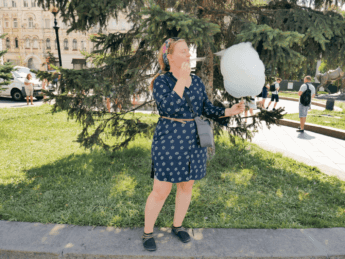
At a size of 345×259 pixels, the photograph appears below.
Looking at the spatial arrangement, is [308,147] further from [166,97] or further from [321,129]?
[166,97]

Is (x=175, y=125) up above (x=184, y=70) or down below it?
below

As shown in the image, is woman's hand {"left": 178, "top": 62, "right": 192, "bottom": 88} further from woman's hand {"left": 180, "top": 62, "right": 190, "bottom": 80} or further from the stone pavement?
the stone pavement

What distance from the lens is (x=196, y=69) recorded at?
5051 mm

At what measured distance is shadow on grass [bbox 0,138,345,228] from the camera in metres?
3.20

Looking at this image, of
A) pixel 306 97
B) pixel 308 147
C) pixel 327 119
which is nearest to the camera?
pixel 308 147

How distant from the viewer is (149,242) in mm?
2672

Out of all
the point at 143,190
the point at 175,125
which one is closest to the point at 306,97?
the point at 143,190

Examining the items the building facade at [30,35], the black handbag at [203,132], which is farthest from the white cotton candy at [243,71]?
the building facade at [30,35]

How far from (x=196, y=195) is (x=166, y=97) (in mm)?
2050

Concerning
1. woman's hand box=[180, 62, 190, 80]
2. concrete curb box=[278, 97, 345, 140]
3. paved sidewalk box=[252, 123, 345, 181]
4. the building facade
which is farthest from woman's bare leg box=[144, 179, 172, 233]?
the building facade

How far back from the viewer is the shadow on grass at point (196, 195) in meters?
3.20

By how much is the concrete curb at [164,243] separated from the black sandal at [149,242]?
0.04 meters

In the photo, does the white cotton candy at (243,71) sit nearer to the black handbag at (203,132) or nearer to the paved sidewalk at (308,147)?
the black handbag at (203,132)

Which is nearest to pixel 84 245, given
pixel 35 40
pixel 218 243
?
pixel 218 243
